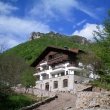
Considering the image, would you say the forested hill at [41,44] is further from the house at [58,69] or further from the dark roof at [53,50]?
the house at [58,69]

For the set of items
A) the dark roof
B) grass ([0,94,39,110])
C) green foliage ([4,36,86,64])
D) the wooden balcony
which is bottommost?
grass ([0,94,39,110])

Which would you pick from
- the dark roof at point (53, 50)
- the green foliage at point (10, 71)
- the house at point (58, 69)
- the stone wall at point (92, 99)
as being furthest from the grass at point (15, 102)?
the dark roof at point (53, 50)

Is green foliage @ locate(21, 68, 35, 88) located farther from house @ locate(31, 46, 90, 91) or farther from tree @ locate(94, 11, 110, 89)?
tree @ locate(94, 11, 110, 89)

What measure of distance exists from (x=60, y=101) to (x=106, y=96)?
12332mm

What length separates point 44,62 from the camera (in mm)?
87125

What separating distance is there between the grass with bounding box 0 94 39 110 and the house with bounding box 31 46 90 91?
16961mm

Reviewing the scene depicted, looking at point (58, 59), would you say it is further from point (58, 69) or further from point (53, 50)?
point (53, 50)

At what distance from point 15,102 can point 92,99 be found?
18.1 metres

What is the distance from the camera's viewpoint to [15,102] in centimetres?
5231

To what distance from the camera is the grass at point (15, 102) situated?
49.4 meters

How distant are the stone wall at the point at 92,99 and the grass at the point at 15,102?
12066mm

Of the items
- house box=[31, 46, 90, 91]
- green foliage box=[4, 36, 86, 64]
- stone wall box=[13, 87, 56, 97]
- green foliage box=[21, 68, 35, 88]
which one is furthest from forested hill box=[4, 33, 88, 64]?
stone wall box=[13, 87, 56, 97]

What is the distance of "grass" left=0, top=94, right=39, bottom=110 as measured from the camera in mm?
49422

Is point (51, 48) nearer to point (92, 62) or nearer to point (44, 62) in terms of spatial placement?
point (44, 62)
